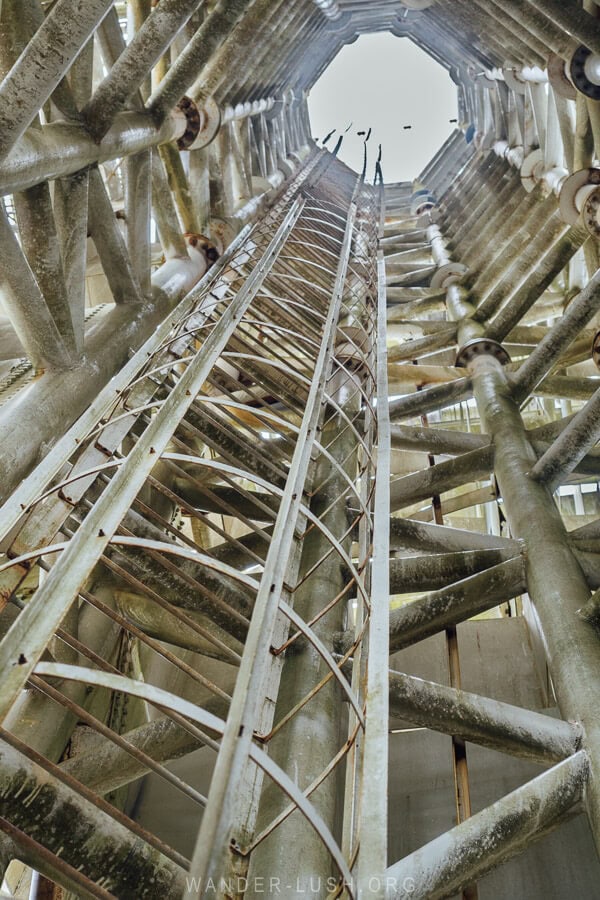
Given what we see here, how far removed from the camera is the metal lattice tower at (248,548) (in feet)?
7.97

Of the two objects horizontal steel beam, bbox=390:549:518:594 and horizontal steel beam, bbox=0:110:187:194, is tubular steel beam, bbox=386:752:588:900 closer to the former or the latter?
horizontal steel beam, bbox=390:549:518:594

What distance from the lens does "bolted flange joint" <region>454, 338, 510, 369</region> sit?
26.0ft

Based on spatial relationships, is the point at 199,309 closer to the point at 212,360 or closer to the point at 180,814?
the point at 212,360

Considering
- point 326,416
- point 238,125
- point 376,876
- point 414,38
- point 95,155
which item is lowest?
point 376,876

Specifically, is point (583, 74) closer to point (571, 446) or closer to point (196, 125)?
point (571, 446)

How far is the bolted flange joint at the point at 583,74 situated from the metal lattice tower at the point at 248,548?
0.08 feet

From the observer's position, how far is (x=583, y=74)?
21.2 ft

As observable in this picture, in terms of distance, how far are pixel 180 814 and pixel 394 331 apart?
775cm

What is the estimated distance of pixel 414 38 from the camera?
18.8 meters

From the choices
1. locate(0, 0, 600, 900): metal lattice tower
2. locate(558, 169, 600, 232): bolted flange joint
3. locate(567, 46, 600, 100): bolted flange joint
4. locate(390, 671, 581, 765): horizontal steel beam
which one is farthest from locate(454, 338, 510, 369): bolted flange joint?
locate(390, 671, 581, 765): horizontal steel beam

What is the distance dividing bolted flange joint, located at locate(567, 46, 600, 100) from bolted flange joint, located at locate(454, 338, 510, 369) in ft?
8.09

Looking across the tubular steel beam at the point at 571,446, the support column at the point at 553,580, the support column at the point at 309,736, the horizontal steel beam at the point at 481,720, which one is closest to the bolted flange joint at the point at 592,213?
the support column at the point at 553,580

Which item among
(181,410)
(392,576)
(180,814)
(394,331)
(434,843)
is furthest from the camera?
(394,331)

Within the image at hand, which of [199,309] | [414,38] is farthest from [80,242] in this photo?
[414,38]
